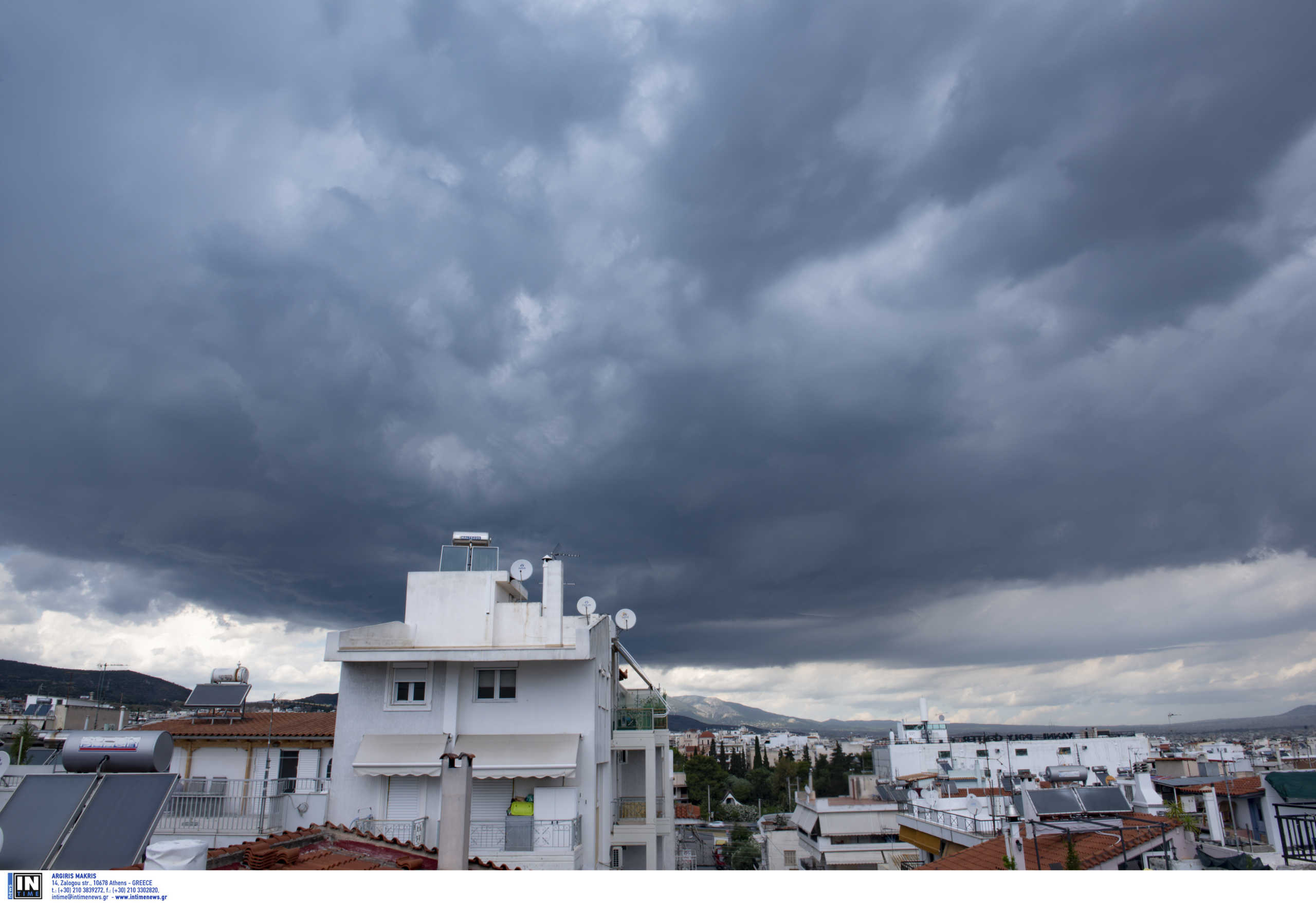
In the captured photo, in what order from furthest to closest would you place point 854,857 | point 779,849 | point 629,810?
point 779,849, point 854,857, point 629,810

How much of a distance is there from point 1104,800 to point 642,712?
589 inches

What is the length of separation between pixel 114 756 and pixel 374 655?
460 inches

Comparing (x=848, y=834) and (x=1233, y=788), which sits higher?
(x=1233, y=788)

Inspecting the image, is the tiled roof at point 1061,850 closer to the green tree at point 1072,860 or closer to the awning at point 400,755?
the green tree at point 1072,860

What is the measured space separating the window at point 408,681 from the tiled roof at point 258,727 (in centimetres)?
212

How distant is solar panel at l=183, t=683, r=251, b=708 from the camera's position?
84.0 ft

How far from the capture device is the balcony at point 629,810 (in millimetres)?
25562

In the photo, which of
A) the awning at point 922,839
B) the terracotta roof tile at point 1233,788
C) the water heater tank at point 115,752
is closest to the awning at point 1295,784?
the terracotta roof tile at point 1233,788

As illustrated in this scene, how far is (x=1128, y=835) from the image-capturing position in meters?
16.6

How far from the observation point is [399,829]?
20719 mm

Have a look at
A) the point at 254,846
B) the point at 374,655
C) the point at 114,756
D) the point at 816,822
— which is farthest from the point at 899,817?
the point at 114,756

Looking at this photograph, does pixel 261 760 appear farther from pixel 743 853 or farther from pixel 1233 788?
pixel 1233 788

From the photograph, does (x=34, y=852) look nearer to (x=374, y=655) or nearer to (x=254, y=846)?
(x=254, y=846)
